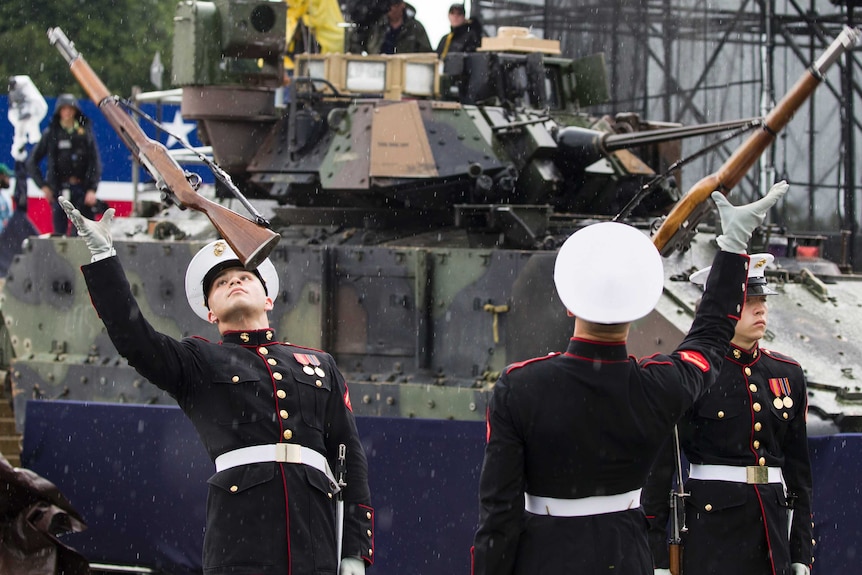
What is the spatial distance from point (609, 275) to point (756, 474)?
73.5 inches

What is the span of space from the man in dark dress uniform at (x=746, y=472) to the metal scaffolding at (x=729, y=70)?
1217 cm

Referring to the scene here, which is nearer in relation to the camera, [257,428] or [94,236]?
[94,236]

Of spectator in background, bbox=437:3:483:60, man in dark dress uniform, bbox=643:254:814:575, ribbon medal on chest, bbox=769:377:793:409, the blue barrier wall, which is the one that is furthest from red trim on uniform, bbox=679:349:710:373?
spectator in background, bbox=437:3:483:60

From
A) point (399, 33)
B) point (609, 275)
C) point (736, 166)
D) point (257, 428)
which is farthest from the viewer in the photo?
point (399, 33)

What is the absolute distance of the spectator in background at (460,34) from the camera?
12594 millimetres

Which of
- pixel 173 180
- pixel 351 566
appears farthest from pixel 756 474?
pixel 173 180

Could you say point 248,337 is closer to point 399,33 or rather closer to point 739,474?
point 739,474

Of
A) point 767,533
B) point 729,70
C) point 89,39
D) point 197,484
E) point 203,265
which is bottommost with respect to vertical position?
point 197,484

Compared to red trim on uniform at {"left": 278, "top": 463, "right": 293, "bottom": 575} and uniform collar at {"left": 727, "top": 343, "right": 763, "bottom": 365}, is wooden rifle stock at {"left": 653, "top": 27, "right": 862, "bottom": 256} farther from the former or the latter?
red trim on uniform at {"left": 278, "top": 463, "right": 293, "bottom": 575}

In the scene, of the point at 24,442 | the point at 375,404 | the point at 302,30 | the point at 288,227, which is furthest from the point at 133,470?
the point at 302,30

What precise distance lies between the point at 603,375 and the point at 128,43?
26.0 meters

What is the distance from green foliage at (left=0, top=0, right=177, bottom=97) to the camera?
26.2 m

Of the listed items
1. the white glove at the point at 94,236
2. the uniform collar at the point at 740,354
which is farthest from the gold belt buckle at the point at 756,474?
the white glove at the point at 94,236

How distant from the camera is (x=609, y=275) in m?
3.95
